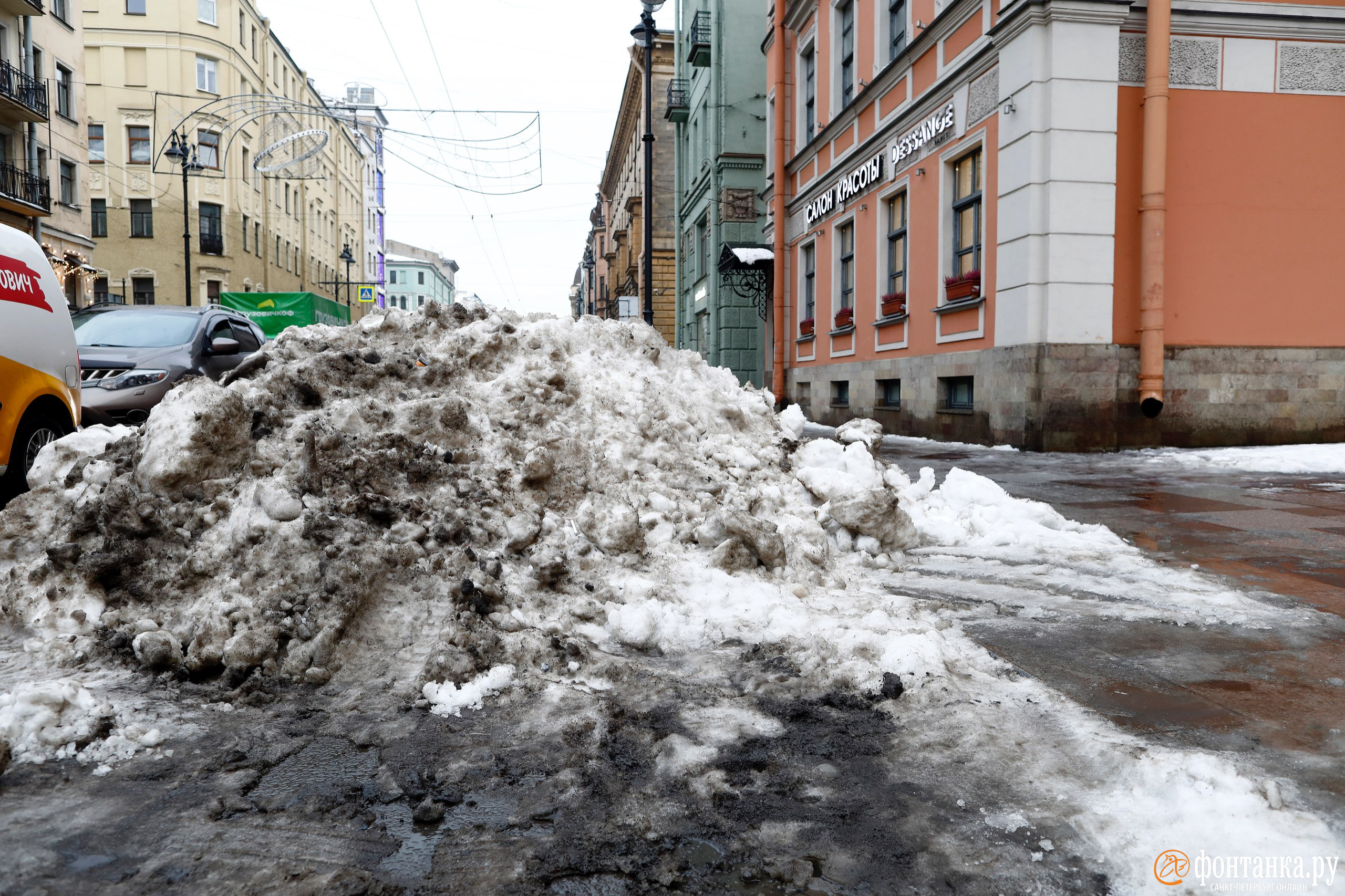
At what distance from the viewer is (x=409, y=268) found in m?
112

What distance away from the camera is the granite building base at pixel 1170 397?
408 inches

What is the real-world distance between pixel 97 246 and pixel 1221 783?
154ft

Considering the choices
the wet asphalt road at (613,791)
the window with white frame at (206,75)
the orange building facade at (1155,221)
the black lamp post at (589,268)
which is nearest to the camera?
the wet asphalt road at (613,791)

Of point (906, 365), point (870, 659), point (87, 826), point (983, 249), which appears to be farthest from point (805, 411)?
point (87, 826)

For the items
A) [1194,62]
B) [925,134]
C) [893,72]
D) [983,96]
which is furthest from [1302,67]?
[893,72]

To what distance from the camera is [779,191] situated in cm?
2047

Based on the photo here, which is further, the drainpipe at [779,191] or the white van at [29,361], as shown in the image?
the drainpipe at [779,191]

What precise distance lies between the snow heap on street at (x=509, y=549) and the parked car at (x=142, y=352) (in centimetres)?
453

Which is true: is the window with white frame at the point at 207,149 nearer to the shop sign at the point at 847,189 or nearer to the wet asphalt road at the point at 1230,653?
the shop sign at the point at 847,189

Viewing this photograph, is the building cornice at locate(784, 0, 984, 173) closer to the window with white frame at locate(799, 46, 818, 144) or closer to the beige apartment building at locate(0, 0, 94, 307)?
the window with white frame at locate(799, 46, 818, 144)

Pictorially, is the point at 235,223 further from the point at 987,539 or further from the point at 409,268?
the point at 409,268

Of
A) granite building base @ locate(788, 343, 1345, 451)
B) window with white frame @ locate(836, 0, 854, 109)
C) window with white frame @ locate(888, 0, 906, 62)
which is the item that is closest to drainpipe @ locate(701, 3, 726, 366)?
window with white frame @ locate(836, 0, 854, 109)

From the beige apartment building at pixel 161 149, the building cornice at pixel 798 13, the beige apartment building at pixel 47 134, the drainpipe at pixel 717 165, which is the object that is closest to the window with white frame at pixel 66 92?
the beige apartment building at pixel 47 134

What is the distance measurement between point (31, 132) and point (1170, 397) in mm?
28761
